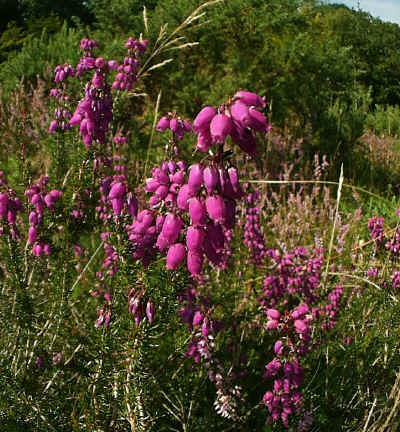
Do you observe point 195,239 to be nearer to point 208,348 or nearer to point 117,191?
point 117,191

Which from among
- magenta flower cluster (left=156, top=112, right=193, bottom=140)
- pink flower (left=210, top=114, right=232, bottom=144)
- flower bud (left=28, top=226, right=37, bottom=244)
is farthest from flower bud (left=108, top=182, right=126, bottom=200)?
flower bud (left=28, top=226, right=37, bottom=244)

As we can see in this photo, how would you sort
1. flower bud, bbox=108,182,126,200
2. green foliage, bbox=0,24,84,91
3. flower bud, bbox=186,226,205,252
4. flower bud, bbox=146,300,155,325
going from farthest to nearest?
green foliage, bbox=0,24,84,91
flower bud, bbox=108,182,126,200
flower bud, bbox=146,300,155,325
flower bud, bbox=186,226,205,252

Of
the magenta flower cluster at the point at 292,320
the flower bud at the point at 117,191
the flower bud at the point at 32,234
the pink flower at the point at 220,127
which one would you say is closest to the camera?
the pink flower at the point at 220,127

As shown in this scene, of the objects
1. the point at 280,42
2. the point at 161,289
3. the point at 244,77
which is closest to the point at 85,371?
the point at 161,289

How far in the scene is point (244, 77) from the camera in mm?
7172

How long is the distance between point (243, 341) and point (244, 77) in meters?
5.09

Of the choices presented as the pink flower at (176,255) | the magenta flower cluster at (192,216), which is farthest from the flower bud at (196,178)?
the pink flower at (176,255)

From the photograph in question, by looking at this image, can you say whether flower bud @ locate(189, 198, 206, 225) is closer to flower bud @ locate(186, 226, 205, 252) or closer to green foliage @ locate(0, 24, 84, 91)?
flower bud @ locate(186, 226, 205, 252)

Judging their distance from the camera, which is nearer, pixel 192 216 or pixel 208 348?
pixel 192 216

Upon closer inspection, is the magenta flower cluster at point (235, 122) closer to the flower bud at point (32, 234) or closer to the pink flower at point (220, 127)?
the pink flower at point (220, 127)

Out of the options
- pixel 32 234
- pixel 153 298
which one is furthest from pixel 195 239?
pixel 32 234

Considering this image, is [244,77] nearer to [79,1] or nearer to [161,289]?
[161,289]

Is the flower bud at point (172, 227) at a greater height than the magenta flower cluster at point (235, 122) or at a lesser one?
lesser

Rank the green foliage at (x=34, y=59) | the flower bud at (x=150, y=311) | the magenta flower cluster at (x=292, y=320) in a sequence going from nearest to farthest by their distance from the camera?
the flower bud at (x=150, y=311) → the magenta flower cluster at (x=292, y=320) → the green foliage at (x=34, y=59)
